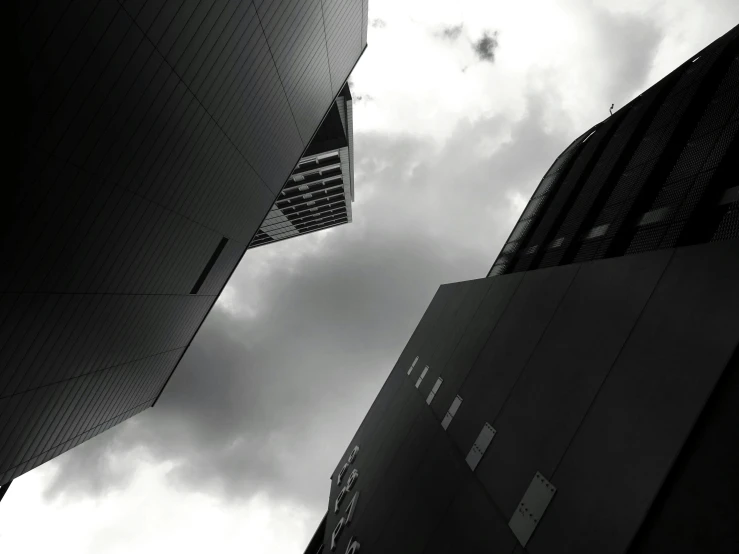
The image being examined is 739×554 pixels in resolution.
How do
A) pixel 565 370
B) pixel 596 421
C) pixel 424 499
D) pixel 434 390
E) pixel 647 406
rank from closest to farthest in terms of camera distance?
pixel 647 406 < pixel 596 421 < pixel 565 370 < pixel 424 499 < pixel 434 390

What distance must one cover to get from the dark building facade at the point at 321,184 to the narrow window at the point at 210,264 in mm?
10721

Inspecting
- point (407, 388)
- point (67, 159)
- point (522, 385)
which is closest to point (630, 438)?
point (522, 385)

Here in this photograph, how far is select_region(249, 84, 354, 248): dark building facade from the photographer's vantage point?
139ft

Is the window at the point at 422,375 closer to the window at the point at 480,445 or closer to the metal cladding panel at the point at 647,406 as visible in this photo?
the window at the point at 480,445

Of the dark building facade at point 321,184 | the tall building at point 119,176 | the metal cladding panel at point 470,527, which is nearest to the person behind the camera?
the metal cladding panel at point 470,527

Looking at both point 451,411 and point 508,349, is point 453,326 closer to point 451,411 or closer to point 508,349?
point 451,411

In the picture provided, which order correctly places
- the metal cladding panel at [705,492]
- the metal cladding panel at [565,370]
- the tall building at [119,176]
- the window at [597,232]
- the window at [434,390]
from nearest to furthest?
the metal cladding panel at [705,492]
the metal cladding panel at [565,370]
the tall building at [119,176]
the window at [597,232]
the window at [434,390]

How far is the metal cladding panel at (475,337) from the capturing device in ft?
36.4

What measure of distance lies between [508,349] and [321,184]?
46007 millimetres

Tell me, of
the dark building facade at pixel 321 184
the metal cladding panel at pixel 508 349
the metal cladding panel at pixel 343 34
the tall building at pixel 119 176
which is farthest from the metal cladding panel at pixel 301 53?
the metal cladding panel at pixel 508 349

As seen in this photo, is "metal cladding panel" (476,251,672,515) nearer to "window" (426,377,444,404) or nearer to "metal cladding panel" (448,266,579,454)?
"metal cladding panel" (448,266,579,454)

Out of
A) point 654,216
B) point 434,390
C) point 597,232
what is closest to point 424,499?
point 434,390

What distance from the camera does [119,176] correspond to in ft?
31.9

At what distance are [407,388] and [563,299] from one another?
12119 millimetres
